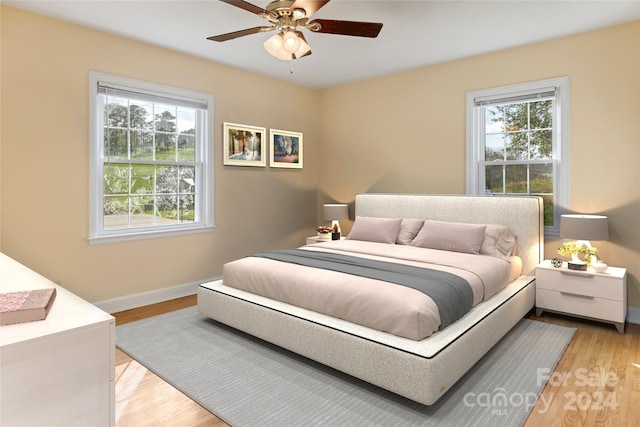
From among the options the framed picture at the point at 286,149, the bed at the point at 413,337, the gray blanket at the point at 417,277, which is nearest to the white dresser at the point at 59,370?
the bed at the point at 413,337

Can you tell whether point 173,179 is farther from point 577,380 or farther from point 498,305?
point 577,380

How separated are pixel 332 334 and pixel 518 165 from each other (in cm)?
307

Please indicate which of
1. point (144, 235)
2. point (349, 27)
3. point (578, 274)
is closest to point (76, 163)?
point (144, 235)

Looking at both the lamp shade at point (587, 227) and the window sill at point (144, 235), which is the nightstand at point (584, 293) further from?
the window sill at point (144, 235)

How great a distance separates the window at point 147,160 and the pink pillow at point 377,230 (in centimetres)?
179

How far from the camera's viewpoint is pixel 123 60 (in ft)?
12.3

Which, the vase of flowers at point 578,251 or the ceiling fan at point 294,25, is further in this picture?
the vase of flowers at point 578,251

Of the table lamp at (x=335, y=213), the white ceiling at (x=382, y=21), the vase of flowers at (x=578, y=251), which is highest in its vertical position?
the white ceiling at (x=382, y=21)

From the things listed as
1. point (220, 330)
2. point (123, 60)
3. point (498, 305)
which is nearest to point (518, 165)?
point (498, 305)

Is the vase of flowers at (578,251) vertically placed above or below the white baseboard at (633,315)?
above

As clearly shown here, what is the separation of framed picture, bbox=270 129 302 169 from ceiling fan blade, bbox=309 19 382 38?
2.71m

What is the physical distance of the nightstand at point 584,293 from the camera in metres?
3.20

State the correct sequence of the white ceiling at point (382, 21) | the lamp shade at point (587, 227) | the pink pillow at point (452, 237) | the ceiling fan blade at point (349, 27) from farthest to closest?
1. the pink pillow at point (452, 237)
2. the lamp shade at point (587, 227)
3. the white ceiling at point (382, 21)
4. the ceiling fan blade at point (349, 27)

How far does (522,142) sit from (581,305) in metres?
1.79
